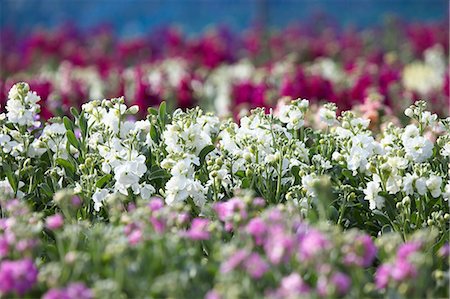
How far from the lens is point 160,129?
290 cm

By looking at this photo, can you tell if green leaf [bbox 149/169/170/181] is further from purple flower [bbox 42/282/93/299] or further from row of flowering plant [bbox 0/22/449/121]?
purple flower [bbox 42/282/93/299]

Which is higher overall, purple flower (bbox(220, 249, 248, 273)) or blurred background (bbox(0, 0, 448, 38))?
purple flower (bbox(220, 249, 248, 273))

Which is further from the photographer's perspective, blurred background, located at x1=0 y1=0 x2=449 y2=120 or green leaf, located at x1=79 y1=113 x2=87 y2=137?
blurred background, located at x1=0 y1=0 x2=449 y2=120

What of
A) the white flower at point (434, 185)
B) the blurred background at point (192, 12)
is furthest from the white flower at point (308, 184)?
the blurred background at point (192, 12)

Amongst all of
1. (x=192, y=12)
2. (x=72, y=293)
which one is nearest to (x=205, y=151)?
(x=72, y=293)

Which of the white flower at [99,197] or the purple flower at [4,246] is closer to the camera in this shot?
the purple flower at [4,246]

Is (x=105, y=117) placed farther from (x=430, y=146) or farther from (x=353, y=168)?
(x=430, y=146)

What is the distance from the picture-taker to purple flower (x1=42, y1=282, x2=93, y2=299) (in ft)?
5.67

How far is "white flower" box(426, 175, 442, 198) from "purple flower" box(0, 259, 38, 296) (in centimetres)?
118

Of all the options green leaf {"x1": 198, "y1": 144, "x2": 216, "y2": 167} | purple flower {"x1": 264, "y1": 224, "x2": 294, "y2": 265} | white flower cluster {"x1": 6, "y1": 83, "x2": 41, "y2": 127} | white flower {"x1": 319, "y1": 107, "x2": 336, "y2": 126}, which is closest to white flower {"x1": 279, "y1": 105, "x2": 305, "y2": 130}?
white flower {"x1": 319, "y1": 107, "x2": 336, "y2": 126}

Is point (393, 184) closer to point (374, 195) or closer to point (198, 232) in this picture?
point (374, 195)

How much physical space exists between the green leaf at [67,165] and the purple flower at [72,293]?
1.04 m

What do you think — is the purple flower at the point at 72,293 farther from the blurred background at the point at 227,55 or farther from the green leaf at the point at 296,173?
the blurred background at the point at 227,55

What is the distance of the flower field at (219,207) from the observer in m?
1.84
